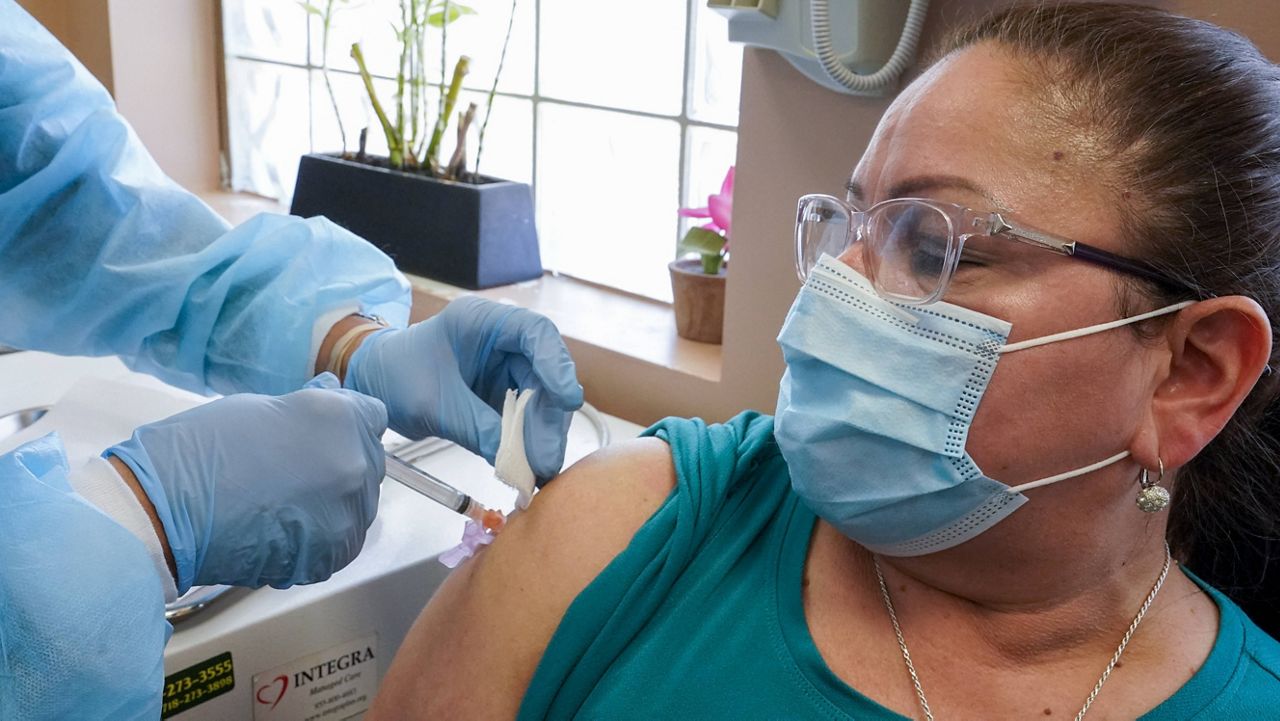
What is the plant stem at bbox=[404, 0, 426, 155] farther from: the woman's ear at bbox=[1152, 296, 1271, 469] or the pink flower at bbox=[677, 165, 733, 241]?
the woman's ear at bbox=[1152, 296, 1271, 469]

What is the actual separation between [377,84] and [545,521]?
6.57ft

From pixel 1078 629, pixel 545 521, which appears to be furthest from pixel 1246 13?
pixel 545 521

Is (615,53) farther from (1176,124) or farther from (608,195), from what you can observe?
(1176,124)

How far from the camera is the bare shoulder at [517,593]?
3.59 feet

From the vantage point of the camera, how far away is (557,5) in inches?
96.3

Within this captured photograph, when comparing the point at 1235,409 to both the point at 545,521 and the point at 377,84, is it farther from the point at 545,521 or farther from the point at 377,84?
the point at 377,84

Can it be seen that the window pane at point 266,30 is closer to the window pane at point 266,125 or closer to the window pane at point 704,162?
the window pane at point 266,125

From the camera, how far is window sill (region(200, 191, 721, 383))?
2039mm

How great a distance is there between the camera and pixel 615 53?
2357 mm

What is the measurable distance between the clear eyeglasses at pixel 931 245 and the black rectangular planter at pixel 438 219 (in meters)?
1.31

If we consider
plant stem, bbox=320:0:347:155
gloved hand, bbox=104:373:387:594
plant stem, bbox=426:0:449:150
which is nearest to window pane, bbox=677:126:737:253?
plant stem, bbox=426:0:449:150

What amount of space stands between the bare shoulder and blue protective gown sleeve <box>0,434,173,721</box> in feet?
0.83

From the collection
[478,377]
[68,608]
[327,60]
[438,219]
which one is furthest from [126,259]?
[327,60]

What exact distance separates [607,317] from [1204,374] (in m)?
1.38
